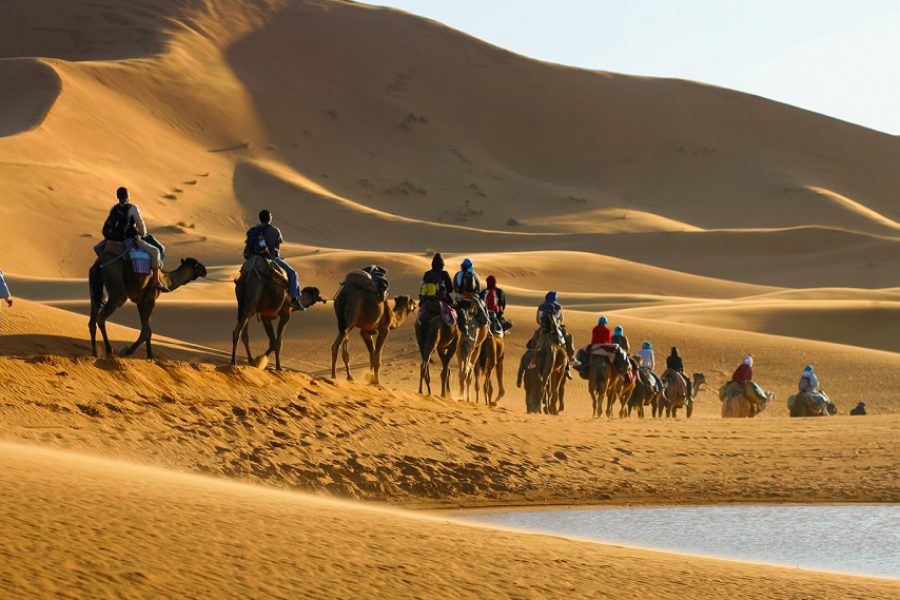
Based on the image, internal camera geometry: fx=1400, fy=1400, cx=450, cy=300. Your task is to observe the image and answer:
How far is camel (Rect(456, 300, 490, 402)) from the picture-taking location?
22.9 metres

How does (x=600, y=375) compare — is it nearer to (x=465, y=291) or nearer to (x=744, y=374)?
(x=744, y=374)

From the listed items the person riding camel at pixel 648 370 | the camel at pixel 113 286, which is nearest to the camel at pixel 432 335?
the camel at pixel 113 286

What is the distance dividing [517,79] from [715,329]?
66.3 meters

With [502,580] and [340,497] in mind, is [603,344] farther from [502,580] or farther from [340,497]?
[502,580]

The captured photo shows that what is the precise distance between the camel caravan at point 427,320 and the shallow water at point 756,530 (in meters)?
5.97

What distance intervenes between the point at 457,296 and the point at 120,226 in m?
7.05

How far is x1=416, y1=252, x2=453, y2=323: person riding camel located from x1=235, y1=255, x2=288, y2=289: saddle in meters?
3.55

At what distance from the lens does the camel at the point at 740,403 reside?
27969 millimetres

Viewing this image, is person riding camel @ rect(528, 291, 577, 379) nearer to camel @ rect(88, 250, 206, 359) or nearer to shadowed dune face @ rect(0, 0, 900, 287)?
camel @ rect(88, 250, 206, 359)

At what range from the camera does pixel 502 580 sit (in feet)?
28.5

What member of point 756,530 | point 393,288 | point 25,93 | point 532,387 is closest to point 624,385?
point 532,387

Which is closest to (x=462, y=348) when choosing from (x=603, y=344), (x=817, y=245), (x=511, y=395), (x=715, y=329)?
(x=603, y=344)

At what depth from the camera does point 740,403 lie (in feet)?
92.2

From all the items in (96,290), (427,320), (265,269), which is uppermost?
(265,269)
